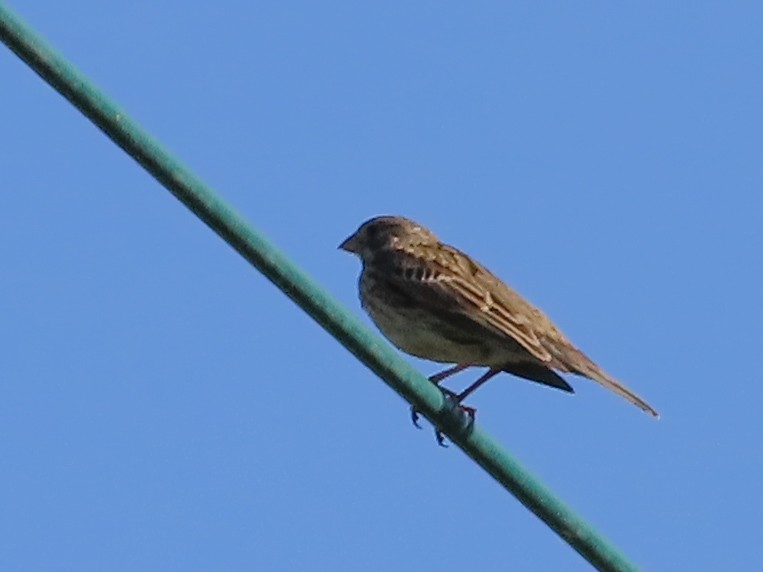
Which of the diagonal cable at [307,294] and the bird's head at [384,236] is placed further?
the bird's head at [384,236]

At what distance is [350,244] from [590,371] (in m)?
3.14

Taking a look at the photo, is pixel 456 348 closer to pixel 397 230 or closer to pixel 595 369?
pixel 595 369

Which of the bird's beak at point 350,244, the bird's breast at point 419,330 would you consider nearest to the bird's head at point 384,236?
the bird's beak at point 350,244

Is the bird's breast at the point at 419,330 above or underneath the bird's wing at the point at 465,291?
underneath

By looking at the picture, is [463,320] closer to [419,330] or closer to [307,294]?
[419,330]

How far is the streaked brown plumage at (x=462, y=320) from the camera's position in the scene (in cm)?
918

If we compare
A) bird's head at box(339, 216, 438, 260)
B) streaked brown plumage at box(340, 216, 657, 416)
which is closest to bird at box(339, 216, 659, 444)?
streaked brown plumage at box(340, 216, 657, 416)

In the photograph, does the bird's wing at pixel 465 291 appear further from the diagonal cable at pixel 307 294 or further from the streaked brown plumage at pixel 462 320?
the diagonal cable at pixel 307 294

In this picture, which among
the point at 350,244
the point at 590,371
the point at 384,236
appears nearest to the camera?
the point at 590,371

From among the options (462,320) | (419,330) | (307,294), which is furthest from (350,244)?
(307,294)

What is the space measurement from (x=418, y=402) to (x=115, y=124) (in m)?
1.75

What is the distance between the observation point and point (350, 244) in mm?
11703

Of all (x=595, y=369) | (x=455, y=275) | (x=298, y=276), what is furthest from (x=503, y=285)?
(x=298, y=276)

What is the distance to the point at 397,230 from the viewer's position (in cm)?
1125
